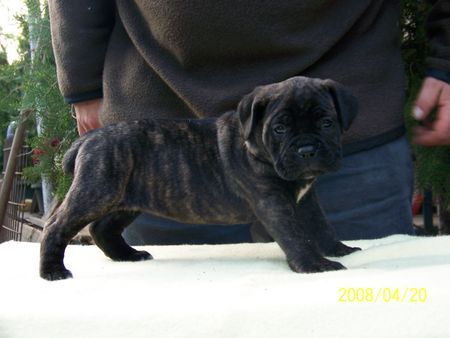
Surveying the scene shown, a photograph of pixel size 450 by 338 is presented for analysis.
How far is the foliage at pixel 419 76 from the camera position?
3096 millimetres

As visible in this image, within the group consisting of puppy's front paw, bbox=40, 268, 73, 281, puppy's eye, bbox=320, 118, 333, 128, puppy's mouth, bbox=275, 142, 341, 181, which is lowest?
puppy's front paw, bbox=40, 268, 73, 281

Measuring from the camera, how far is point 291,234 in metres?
1.91

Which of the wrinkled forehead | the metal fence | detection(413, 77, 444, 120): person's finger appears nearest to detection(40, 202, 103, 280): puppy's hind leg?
the wrinkled forehead

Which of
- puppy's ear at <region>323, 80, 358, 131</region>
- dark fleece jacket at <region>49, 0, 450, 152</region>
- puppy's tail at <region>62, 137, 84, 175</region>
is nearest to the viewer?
puppy's ear at <region>323, 80, 358, 131</region>

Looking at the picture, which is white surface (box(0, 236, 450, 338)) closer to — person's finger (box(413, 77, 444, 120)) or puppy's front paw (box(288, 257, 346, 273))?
puppy's front paw (box(288, 257, 346, 273))

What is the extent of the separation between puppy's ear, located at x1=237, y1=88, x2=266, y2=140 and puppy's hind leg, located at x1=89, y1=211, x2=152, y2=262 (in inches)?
21.1

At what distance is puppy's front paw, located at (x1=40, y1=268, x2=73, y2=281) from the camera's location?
73.5 inches

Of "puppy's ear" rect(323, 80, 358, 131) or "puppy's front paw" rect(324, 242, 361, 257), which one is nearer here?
"puppy's ear" rect(323, 80, 358, 131)

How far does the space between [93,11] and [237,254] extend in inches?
45.3

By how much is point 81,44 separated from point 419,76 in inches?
61.2

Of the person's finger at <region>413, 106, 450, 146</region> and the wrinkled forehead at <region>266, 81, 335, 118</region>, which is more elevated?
the wrinkled forehead at <region>266, 81, 335, 118</region>

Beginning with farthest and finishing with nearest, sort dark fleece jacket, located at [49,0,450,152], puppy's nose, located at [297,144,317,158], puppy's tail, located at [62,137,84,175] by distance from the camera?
dark fleece jacket, located at [49,0,450,152] → puppy's tail, located at [62,137,84,175] → puppy's nose, located at [297,144,317,158]

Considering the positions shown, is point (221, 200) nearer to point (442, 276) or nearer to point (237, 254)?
point (237, 254)

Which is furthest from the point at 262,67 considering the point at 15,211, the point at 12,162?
the point at 15,211
